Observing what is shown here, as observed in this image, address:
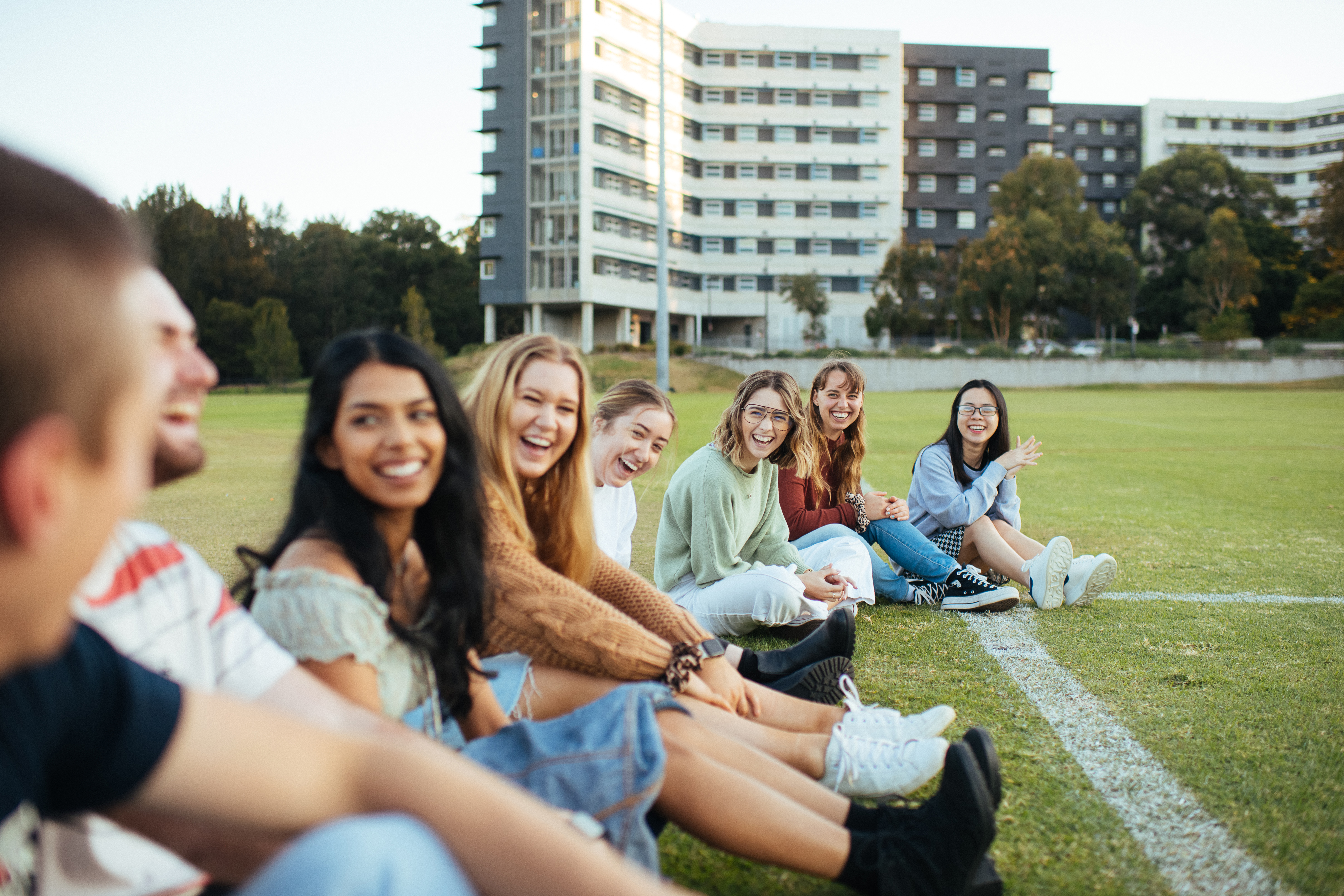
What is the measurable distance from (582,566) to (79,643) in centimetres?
179

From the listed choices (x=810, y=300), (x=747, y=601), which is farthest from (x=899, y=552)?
(x=810, y=300)

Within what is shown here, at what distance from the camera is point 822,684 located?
3.37 meters

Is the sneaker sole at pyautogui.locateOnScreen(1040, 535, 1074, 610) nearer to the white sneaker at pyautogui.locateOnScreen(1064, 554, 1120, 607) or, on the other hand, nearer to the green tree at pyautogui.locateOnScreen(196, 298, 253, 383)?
the white sneaker at pyautogui.locateOnScreen(1064, 554, 1120, 607)

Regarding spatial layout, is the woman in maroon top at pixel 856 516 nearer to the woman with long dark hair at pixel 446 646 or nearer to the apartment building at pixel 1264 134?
the woman with long dark hair at pixel 446 646

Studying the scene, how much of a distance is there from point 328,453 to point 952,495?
14.1 ft

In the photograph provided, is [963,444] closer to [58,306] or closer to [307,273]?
[58,306]

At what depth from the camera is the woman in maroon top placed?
5445 millimetres

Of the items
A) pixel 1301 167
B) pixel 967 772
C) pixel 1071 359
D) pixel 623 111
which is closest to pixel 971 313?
pixel 1071 359

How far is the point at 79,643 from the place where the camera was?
1257 millimetres

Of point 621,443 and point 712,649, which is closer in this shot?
point 712,649

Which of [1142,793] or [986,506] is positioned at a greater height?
[986,506]

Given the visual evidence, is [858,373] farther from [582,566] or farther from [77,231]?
[77,231]

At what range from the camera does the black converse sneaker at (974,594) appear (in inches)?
209

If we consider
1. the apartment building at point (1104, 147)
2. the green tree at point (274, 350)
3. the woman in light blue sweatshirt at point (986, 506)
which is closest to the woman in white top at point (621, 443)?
the woman in light blue sweatshirt at point (986, 506)
